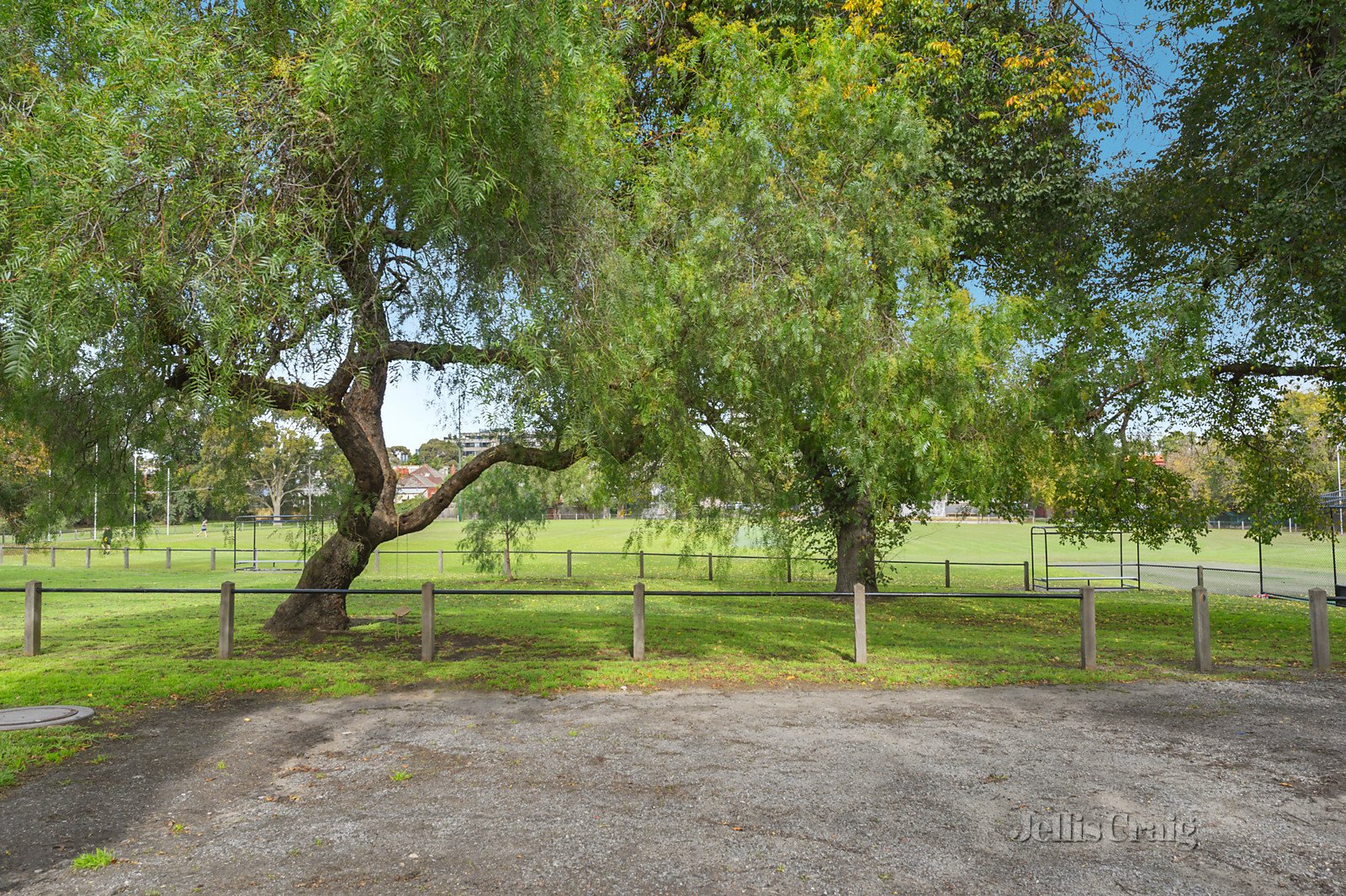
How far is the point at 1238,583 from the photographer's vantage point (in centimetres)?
3039

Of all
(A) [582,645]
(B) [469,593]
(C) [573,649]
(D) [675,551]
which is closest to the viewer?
(B) [469,593]

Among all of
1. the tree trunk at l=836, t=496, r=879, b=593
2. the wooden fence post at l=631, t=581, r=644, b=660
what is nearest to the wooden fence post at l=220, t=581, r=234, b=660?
the wooden fence post at l=631, t=581, r=644, b=660

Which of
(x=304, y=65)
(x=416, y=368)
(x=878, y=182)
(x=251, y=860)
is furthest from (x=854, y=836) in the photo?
(x=878, y=182)

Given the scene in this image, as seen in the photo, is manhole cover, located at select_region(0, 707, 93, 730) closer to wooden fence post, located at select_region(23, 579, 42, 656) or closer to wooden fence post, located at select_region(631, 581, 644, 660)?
wooden fence post, located at select_region(23, 579, 42, 656)

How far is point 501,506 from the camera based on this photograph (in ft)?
73.3

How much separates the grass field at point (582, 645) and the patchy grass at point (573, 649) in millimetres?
45

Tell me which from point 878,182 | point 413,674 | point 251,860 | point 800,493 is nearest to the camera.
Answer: point 251,860

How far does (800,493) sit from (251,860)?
12.1 metres

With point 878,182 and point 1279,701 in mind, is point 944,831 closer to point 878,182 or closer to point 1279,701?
point 1279,701

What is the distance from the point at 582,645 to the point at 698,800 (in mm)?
7750

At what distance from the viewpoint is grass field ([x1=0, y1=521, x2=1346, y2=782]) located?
10.4 metres

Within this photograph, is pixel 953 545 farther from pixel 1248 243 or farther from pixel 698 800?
pixel 698 800

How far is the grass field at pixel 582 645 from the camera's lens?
10.4 m

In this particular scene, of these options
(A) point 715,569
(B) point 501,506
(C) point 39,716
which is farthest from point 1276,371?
(C) point 39,716
